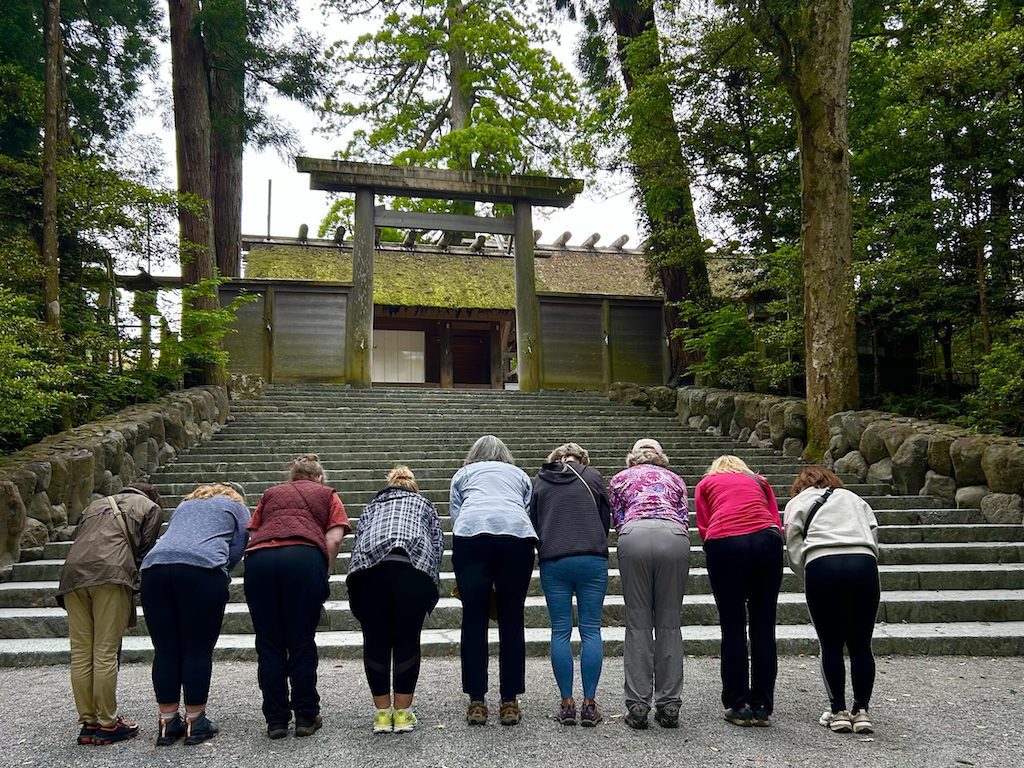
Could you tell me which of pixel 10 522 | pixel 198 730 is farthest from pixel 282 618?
pixel 10 522

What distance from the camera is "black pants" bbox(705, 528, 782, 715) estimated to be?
158 inches

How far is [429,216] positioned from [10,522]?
32.4 feet

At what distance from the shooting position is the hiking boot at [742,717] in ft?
13.1

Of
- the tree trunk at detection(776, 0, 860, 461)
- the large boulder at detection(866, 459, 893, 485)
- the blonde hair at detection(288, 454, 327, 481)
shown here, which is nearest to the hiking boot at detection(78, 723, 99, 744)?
the blonde hair at detection(288, 454, 327, 481)

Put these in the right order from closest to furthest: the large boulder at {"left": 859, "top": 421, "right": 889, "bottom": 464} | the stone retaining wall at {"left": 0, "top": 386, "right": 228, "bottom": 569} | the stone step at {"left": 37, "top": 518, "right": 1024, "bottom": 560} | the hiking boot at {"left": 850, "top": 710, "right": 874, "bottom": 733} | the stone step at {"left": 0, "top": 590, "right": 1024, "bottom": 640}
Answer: the hiking boot at {"left": 850, "top": 710, "right": 874, "bottom": 733}
the stone step at {"left": 0, "top": 590, "right": 1024, "bottom": 640}
the stone retaining wall at {"left": 0, "top": 386, "right": 228, "bottom": 569}
the stone step at {"left": 37, "top": 518, "right": 1024, "bottom": 560}
the large boulder at {"left": 859, "top": 421, "right": 889, "bottom": 464}

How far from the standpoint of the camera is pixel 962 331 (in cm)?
1177

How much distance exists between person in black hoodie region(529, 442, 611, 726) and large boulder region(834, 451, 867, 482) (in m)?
6.31

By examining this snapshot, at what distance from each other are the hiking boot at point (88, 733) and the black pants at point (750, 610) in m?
2.94

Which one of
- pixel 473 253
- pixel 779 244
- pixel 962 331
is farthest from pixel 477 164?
pixel 962 331

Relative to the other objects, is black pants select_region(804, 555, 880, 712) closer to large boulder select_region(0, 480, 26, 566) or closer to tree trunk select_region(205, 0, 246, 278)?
large boulder select_region(0, 480, 26, 566)

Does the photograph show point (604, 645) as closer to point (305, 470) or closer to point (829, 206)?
point (305, 470)

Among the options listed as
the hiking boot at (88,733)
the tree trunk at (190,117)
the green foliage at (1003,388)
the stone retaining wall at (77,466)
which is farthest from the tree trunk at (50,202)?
the green foliage at (1003,388)

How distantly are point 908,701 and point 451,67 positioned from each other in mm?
20102

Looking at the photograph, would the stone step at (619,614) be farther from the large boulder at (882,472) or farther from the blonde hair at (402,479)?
the large boulder at (882,472)
